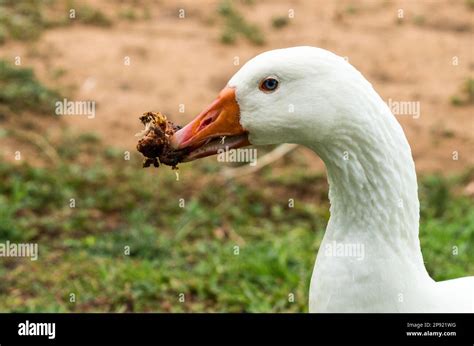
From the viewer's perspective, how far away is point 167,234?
6113mm

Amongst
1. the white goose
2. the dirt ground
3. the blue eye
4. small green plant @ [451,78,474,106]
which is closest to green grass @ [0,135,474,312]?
the dirt ground

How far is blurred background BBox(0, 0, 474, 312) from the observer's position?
213 inches

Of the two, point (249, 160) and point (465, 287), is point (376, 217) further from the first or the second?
point (249, 160)

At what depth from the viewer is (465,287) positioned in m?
3.32

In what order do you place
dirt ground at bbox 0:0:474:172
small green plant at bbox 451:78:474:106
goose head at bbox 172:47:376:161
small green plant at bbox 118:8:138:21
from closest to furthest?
goose head at bbox 172:47:376:161, dirt ground at bbox 0:0:474:172, small green plant at bbox 451:78:474:106, small green plant at bbox 118:8:138:21

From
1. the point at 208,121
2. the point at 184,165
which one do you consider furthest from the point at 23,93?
the point at 208,121

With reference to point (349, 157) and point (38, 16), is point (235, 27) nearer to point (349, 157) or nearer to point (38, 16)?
point (38, 16)

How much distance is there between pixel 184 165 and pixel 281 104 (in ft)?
13.8

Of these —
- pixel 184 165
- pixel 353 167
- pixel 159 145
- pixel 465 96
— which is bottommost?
pixel 353 167

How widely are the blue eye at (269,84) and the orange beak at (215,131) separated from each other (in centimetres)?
12

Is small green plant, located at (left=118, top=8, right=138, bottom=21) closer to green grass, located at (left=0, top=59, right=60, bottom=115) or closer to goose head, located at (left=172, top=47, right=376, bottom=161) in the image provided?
green grass, located at (left=0, top=59, right=60, bottom=115)

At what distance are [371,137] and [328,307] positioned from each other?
0.63 m

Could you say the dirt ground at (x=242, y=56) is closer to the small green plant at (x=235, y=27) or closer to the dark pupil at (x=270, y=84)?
the small green plant at (x=235, y=27)
